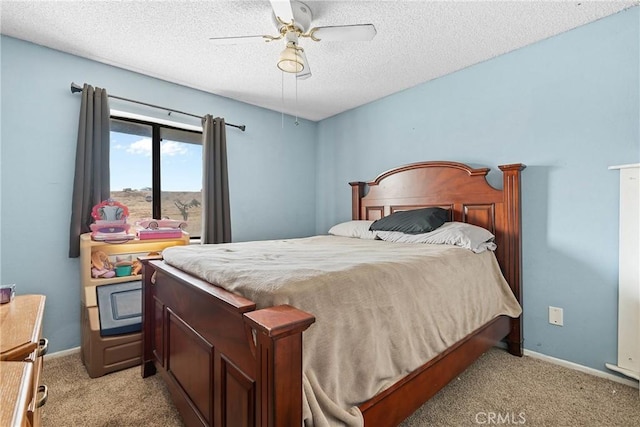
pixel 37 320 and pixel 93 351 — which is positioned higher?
Result: pixel 37 320

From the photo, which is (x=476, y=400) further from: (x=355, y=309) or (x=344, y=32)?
(x=344, y=32)

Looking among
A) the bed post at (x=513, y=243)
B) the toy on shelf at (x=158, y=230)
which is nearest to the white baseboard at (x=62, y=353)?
the toy on shelf at (x=158, y=230)

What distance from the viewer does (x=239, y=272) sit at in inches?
46.1

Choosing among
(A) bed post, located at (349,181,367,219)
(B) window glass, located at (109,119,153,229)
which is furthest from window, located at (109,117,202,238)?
(A) bed post, located at (349,181,367,219)

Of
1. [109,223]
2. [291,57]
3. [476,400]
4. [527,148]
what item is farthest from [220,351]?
[527,148]

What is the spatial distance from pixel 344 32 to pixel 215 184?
1.88 m

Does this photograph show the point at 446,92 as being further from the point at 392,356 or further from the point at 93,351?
the point at 93,351

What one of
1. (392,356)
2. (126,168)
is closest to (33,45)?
(126,168)

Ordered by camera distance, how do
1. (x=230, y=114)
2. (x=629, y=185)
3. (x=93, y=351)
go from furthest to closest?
1. (x=230, y=114)
2. (x=93, y=351)
3. (x=629, y=185)

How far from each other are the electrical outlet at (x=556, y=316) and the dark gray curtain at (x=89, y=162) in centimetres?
343

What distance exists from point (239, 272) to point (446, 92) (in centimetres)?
252

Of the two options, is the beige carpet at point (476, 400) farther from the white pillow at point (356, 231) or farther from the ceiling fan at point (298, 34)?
the ceiling fan at point (298, 34)

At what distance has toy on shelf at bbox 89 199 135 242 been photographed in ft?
7.21

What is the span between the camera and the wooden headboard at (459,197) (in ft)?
7.27
